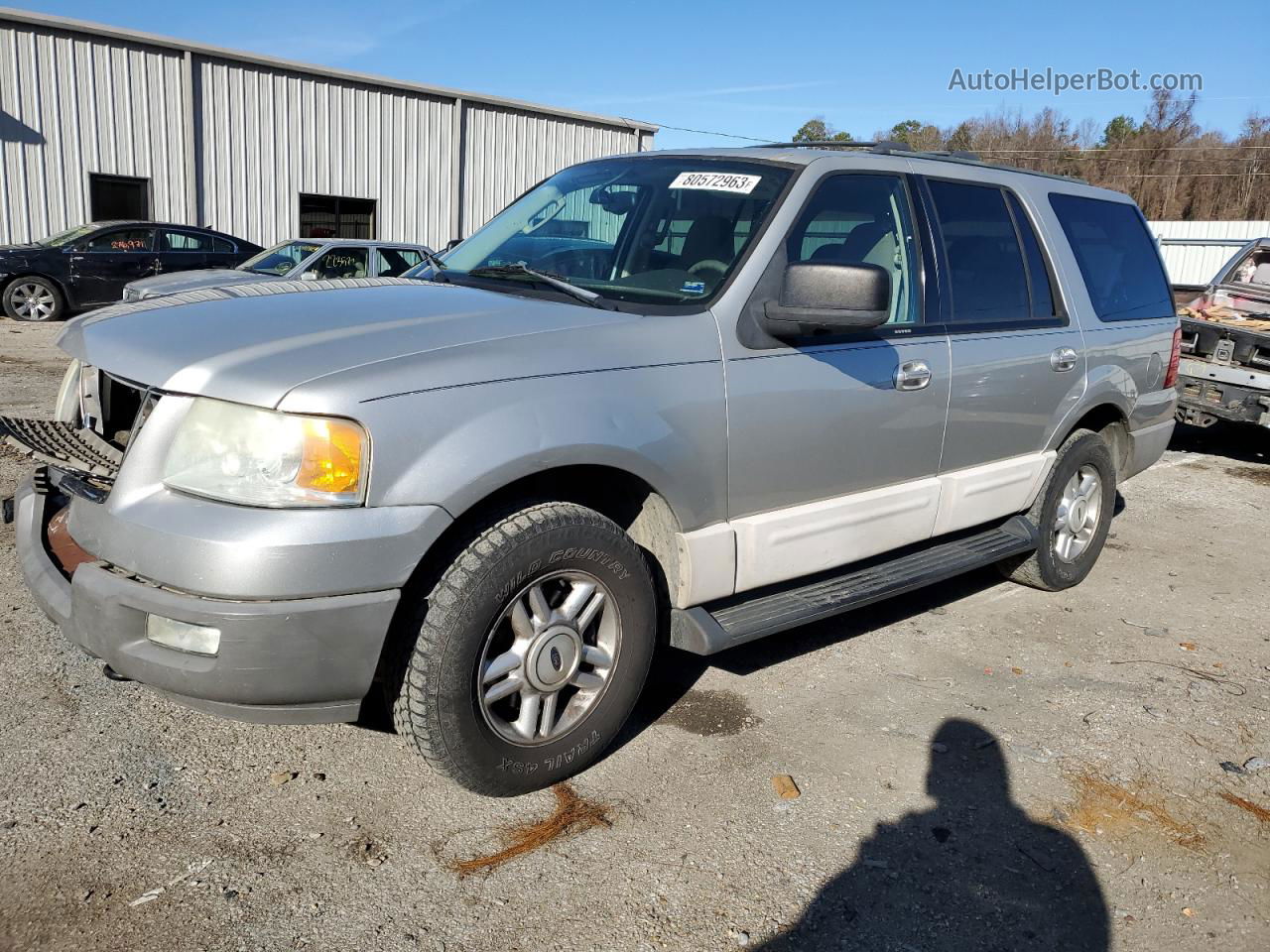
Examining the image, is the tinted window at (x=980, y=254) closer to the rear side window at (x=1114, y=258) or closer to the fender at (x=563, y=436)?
the rear side window at (x=1114, y=258)

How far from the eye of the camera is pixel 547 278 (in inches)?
142

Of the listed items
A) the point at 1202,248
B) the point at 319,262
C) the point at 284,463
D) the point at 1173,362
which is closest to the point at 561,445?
the point at 284,463

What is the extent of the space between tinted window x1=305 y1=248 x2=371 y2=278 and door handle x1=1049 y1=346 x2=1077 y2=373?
982 centimetres

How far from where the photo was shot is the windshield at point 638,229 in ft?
11.7

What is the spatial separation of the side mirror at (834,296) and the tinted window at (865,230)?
0.39 metres

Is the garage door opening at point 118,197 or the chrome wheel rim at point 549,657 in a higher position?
the garage door opening at point 118,197

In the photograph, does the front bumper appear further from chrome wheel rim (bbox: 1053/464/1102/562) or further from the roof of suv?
chrome wheel rim (bbox: 1053/464/1102/562)

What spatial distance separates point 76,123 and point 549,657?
18.0 meters

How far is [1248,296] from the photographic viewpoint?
32.9 ft

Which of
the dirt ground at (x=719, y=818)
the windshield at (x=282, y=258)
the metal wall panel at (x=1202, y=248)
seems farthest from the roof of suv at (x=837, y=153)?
the metal wall panel at (x=1202, y=248)

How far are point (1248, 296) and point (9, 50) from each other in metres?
17.8

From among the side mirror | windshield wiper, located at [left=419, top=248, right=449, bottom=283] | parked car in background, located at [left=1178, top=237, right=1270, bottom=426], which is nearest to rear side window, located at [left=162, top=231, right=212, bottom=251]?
windshield wiper, located at [left=419, top=248, right=449, bottom=283]

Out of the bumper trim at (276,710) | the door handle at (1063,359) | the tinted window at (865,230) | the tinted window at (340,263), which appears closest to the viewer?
the bumper trim at (276,710)

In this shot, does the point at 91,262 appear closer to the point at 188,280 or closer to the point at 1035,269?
the point at 188,280
